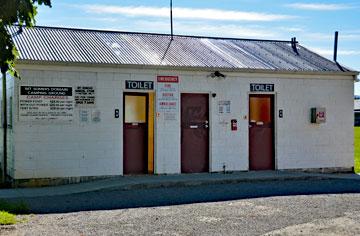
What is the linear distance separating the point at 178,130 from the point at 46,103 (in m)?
3.66

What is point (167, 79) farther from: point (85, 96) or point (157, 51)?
point (85, 96)

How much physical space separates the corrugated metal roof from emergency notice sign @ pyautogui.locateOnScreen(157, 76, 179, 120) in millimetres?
451

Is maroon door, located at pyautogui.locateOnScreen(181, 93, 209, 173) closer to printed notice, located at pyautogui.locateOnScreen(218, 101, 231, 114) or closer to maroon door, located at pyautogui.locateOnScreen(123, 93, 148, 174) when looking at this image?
printed notice, located at pyautogui.locateOnScreen(218, 101, 231, 114)

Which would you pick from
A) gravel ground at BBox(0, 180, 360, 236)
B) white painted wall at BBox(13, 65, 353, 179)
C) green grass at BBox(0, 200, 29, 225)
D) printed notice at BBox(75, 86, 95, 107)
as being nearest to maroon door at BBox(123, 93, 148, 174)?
white painted wall at BBox(13, 65, 353, 179)

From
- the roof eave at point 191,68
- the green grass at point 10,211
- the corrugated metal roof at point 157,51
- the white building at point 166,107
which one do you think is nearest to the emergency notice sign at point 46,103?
the white building at point 166,107

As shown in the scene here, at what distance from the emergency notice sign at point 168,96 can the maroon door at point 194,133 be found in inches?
11.6

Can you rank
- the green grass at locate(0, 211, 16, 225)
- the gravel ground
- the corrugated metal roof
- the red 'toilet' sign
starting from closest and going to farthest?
the gravel ground < the green grass at locate(0, 211, 16, 225) < the corrugated metal roof < the red 'toilet' sign

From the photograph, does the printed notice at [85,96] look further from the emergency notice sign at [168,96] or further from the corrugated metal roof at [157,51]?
the emergency notice sign at [168,96]

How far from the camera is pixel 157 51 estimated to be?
1705cm

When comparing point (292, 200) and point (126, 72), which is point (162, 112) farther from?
point (292, 200)

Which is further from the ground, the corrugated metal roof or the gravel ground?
the corrugated metal roof

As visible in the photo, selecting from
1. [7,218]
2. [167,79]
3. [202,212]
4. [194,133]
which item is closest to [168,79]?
[167,79]

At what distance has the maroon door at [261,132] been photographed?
56.3 feet

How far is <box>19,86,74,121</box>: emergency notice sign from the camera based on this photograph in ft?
47.1
